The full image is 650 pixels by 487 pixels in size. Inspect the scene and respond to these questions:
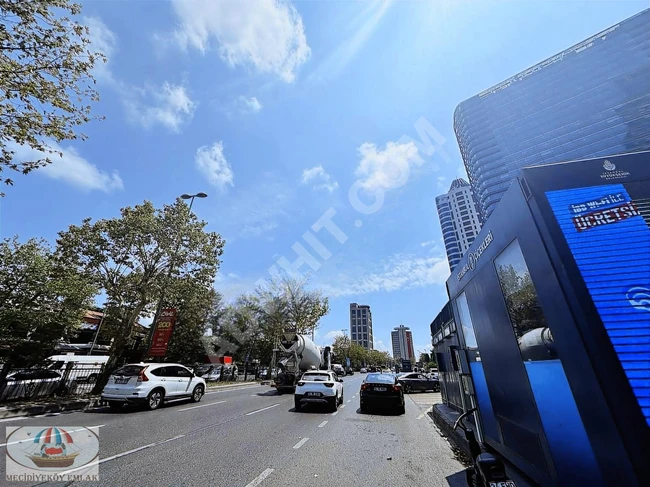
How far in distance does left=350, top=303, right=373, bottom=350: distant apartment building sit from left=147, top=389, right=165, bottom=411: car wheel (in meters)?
137

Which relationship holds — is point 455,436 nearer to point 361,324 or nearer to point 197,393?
point 197,393

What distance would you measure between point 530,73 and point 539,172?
10267 cm

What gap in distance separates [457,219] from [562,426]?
11494 centimetres

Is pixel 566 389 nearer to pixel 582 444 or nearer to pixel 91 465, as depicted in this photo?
pixel 582 444

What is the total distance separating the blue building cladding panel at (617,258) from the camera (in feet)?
→ 8.18

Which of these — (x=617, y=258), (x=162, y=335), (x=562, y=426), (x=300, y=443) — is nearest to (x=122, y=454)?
(x=300, y=443)

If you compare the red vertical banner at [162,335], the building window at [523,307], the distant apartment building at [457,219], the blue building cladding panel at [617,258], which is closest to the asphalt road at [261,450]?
the building window at [523,307]

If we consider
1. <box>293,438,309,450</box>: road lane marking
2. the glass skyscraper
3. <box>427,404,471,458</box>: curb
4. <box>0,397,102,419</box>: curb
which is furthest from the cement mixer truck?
the glass skyscraper

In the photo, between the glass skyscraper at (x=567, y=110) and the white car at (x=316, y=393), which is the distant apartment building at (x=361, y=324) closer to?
the glass skyscraper at (x=567, y=110)

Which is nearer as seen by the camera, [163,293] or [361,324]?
[163,293]

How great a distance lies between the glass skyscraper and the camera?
5878cm

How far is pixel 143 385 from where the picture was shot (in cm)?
1009

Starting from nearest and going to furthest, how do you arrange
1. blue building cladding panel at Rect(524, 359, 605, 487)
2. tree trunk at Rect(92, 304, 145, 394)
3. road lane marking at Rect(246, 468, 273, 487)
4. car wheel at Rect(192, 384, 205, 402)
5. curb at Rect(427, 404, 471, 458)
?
blue building cladding panel at Rect(524, 359, 605, 487)
road lane marking at Rect(246, 468, 273, 487)
curb at Rect(427, 404, 471, 458)
car wheel at Rect(192, 384, 205, 402)
tree trunk at Rect(92, 304, 145, 394)

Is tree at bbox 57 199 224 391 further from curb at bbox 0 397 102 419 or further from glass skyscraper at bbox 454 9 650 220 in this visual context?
glass skyscraper at bbox 454 9 650 220
